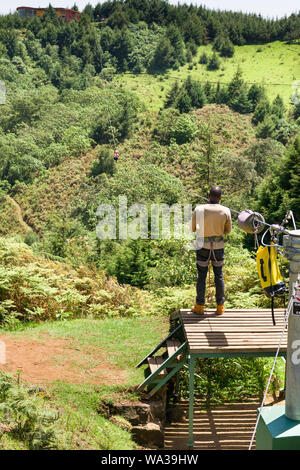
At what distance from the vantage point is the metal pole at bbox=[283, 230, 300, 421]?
394 centimetres

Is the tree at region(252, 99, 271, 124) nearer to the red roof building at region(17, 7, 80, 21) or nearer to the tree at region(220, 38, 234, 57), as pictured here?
the tree at region(220, 38, 234, 57)

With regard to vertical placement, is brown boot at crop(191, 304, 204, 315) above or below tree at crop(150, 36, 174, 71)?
below

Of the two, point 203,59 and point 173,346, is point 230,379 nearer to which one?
point 173,346

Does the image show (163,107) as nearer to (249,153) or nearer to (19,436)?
(249,153)

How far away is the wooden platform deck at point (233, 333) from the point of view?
6270mm

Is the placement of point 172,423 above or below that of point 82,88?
below

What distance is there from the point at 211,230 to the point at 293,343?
2.93m

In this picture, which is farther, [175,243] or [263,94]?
[263,94]

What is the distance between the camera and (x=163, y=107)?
6197cm

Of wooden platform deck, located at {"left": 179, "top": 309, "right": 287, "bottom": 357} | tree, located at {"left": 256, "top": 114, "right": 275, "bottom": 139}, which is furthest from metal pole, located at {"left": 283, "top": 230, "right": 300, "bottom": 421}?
tree, located at {"left": 256, "top": 114, "right": 275, "bottom": 139}

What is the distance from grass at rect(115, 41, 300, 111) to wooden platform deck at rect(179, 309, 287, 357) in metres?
56.6

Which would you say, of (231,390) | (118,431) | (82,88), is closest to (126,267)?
(231,390)

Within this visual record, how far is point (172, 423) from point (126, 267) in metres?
14.2
